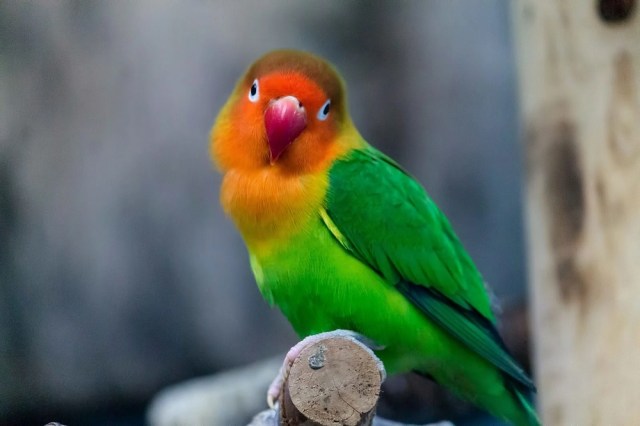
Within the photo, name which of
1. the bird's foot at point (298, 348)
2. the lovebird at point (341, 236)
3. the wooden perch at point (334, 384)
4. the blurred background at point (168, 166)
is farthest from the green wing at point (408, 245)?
the blurred background at point (168, 166)

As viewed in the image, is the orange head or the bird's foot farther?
the orange head

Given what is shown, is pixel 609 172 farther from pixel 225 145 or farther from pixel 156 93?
pixel 156 93

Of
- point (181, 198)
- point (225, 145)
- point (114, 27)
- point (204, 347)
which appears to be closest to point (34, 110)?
point (114, 27)

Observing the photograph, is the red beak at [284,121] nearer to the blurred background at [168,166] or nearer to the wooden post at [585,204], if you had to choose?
the wooden post at [585,204]

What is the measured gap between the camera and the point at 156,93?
7.09 feet

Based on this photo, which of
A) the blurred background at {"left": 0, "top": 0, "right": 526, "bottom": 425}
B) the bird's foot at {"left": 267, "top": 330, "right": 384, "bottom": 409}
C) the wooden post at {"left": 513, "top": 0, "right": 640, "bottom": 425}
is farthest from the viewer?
the blurred background at {"left": 0, "top": 0, "right": 526, "bottom": 425}

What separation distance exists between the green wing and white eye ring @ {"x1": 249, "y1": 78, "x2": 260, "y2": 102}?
0.56 ft

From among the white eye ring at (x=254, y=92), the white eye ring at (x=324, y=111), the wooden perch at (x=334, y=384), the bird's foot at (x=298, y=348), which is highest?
the white eye ring at (x=254, y=92)

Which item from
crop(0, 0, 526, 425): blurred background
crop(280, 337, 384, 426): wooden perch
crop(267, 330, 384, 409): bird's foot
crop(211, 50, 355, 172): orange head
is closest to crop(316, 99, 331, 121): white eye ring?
crop(211, 50, 355, 172): orange head

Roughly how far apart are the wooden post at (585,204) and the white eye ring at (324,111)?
1.32ft

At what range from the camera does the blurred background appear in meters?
2.03

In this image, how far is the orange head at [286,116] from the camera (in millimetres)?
1070

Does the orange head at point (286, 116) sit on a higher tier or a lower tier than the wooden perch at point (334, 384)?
higher

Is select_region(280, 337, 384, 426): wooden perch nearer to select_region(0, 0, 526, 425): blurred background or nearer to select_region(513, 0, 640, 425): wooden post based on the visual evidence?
select_region(513, 0, 640, 425): wooden post
